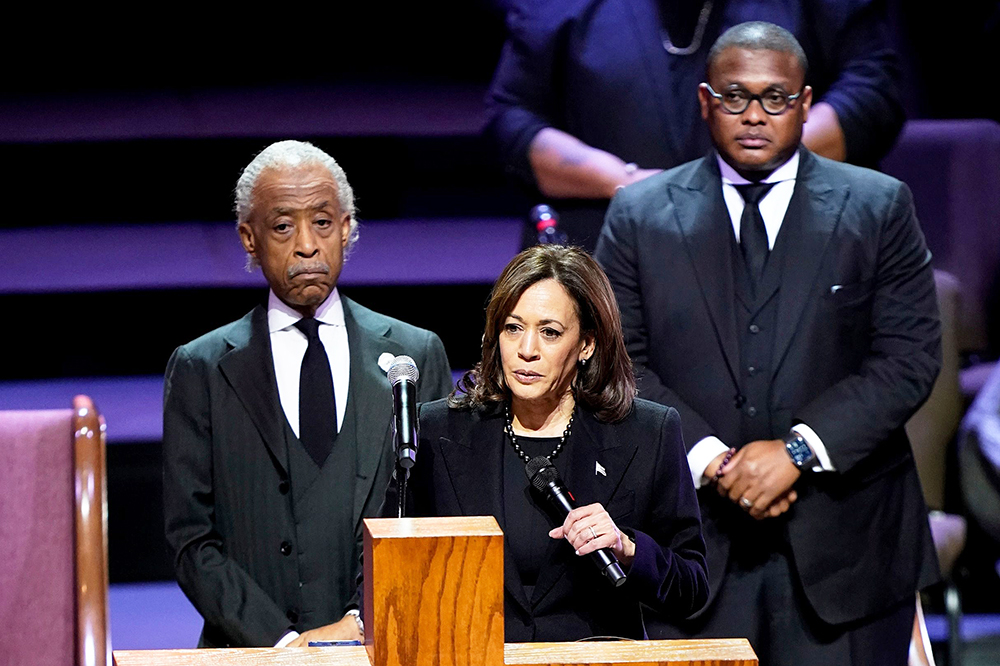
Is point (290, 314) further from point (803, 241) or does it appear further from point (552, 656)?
point (552, 656)

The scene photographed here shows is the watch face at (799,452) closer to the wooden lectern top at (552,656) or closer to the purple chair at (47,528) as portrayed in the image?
the purple chair at (47,528)

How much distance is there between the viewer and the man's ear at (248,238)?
2.71 m

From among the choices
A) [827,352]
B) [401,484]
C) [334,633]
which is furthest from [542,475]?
[827,352]

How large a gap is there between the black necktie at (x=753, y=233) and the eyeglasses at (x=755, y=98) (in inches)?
6.3

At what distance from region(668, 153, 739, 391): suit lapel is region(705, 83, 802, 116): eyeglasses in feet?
0.55

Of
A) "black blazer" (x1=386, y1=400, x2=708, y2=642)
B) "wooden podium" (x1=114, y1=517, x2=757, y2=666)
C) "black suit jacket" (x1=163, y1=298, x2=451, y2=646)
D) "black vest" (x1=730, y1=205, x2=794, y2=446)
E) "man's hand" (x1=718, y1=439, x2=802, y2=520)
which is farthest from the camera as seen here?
"black vest" (x1=730, y1=205, x2=794, y2=446)

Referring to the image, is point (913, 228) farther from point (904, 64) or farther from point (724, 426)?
point (904, 64)

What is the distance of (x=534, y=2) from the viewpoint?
3.59 metres

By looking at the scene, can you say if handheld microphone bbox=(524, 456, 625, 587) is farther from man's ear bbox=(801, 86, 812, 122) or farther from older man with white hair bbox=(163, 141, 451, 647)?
man's ear bbox=(801, 86, 812, 122)

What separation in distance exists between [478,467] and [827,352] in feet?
3.09

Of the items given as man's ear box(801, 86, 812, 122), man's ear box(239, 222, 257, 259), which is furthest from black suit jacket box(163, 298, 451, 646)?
man's ear box(801, 86, 812, 122)

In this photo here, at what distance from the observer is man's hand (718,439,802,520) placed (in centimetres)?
281

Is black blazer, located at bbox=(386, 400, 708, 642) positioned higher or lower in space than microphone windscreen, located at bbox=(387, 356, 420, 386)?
lower

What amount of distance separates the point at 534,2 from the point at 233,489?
156 centimetres
